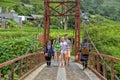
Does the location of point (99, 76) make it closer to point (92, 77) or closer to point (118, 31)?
point (92, 77)

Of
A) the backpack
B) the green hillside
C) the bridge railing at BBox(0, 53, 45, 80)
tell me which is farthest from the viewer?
the green hillside

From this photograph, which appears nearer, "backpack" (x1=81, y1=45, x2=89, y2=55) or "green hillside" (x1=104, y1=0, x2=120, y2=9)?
"backpack" (x1=81, y1=45, x2=89, y2=55)

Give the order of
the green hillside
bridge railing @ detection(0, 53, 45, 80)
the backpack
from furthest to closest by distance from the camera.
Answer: the green hillside → the backpack → bridge railing @ detection(0, 53, 45, 80)

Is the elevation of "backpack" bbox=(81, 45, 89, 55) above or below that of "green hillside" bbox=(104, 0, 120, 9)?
→ below

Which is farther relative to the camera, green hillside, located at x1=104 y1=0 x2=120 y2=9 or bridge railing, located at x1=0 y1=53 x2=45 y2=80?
green hillside, located at x1=104 y1=0 x2=120 y2=9

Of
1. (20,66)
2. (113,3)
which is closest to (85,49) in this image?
(20,66)

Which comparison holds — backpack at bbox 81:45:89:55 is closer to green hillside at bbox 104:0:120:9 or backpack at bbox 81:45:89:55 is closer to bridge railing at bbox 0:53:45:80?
bridge railing at bbox 0:53:45:80

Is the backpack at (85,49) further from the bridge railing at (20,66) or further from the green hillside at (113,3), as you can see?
the green hillside at (113,3)

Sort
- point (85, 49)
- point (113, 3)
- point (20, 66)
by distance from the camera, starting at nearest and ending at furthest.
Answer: point (20, 66)
point (85, 49)
point (113, 3)

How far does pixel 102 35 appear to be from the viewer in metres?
31.8

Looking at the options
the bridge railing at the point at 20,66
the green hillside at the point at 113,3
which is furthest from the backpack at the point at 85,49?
the green hillside at the point at 113,3

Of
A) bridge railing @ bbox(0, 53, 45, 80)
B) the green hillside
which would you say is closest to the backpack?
bridge railing @ bbox(0, 53, 45, 80)

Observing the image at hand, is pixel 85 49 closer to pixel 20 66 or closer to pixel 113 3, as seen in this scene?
pixel 20 66

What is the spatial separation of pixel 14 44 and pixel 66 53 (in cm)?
896
